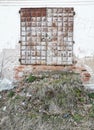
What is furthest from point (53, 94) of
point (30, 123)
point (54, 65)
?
point (54, 65)

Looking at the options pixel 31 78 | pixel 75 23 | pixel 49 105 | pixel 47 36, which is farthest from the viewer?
pixel 47 36

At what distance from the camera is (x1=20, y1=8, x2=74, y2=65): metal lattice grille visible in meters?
A: 8.75

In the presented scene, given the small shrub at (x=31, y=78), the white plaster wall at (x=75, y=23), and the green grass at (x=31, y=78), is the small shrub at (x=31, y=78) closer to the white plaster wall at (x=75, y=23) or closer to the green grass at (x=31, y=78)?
the green grass at (x=31, y=78)

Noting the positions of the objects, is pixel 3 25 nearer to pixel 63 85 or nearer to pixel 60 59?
pixel 60 59

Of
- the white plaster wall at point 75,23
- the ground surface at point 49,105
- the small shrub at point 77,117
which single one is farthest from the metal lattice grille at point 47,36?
the small shrub at point 77,117

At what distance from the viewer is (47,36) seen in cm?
884

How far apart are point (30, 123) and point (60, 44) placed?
2.62 meters

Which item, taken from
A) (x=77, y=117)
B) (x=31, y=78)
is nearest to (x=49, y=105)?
(x=77, y=117)

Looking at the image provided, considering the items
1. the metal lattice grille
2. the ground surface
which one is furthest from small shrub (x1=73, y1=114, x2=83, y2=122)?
the metal lattice grille

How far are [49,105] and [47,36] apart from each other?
211 centimetres

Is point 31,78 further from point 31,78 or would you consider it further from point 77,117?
point 77,117

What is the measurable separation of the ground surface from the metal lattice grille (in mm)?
743

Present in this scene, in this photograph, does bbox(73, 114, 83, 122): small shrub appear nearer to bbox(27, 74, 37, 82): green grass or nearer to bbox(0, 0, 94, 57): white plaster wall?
bbox(27, 74, 37, 82): green grass

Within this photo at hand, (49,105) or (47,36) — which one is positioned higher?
(47,36)
